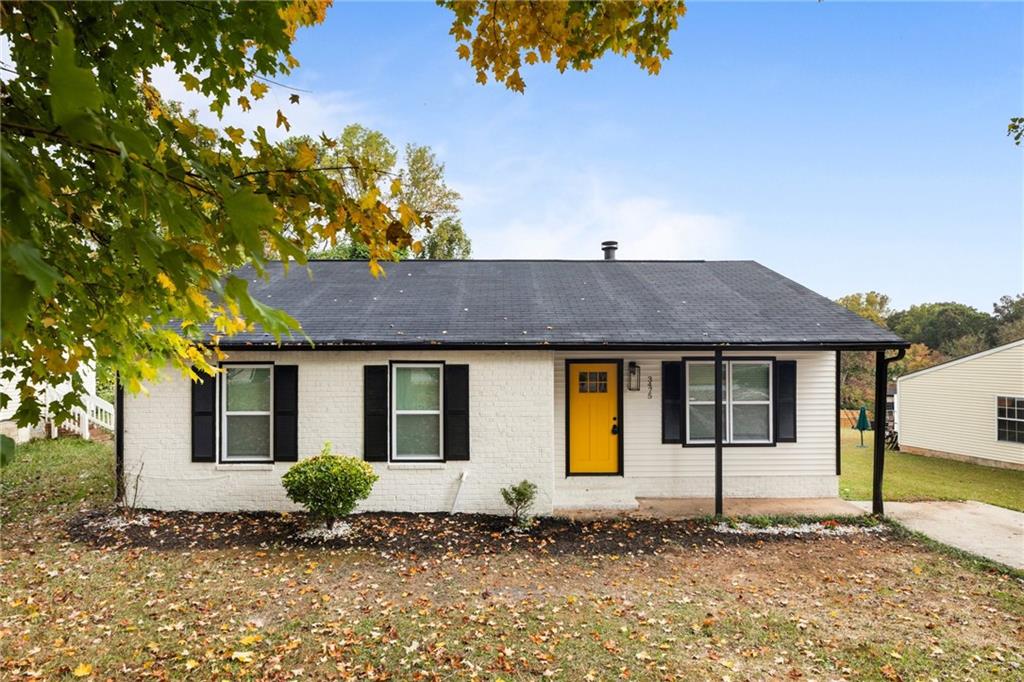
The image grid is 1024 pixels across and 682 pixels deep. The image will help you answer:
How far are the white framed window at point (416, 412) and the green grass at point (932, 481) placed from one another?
7699mm

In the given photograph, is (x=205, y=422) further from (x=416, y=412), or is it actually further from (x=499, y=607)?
(x=499, y=607)

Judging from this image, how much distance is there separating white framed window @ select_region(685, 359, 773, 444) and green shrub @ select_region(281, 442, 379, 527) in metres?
5.74

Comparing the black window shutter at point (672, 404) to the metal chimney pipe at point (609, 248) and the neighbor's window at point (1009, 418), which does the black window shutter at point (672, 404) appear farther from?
the neighbor's window at point (1009, 418)

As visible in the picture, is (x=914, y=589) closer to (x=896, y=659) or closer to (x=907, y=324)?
(x=896, y=659)

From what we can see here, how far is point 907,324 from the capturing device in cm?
3791

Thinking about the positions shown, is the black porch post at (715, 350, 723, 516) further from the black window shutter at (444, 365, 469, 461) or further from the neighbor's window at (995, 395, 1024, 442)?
the neighbor's window at (995, 395, 1024, 442)

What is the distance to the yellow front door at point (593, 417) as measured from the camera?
367 inches

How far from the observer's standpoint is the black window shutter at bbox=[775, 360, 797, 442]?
9.20 metres

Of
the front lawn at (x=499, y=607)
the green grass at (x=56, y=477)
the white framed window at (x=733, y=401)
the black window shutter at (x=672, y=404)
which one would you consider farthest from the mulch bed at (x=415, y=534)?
the white framed window at (x=733, y=401)

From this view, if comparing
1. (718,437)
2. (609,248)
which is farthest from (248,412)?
(609,248)

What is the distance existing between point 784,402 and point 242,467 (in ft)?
30.5

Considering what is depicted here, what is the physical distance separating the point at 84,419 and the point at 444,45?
16018 mm

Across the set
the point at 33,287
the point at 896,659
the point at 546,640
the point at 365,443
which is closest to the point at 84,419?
the point at 365,443

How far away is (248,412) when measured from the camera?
8.35 metres
